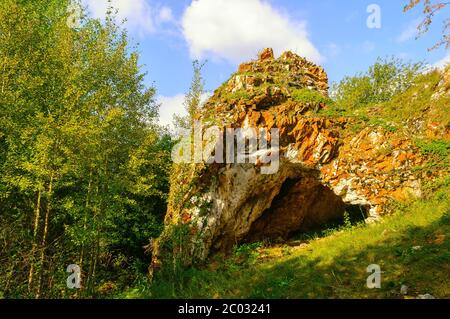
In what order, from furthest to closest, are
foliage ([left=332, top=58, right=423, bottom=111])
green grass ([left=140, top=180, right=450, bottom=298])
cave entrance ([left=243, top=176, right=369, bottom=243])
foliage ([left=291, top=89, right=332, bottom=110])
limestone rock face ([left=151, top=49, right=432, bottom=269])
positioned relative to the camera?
foliage ([left=332, top=58, right=423, bottom=111]) < cave entrance ([left=243, top=176, right=369, bottom=243]) < foliage ([left=291, top=89, right=332, bottom=110]) < limestone rock face ([left=151, top=49, right=432, bottom=269]) < green grass ([left=140, top=180, right=450, bottom=298])

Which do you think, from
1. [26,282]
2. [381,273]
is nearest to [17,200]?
[26,282]

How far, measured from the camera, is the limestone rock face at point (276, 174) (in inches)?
409

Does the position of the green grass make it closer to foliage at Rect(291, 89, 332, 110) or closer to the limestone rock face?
the limestone rock face

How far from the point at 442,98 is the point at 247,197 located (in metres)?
7.92

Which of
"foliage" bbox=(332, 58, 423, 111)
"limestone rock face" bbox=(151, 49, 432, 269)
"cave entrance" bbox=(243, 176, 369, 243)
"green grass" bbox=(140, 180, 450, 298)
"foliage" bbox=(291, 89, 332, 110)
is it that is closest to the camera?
"green grass" bbox=(140, 180, 450, 298)

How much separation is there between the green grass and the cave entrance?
2.23m

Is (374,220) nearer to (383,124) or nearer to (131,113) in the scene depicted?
(383,124)

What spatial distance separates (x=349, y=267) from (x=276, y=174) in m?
4.73

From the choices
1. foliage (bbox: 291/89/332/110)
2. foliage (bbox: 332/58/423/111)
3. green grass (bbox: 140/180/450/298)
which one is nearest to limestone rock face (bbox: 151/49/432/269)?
foliage (bbox: 291/89/332/110)

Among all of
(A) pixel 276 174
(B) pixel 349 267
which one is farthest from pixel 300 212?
(B) pixel 349 267

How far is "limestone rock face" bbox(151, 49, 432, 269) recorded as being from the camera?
1040 centimetres
